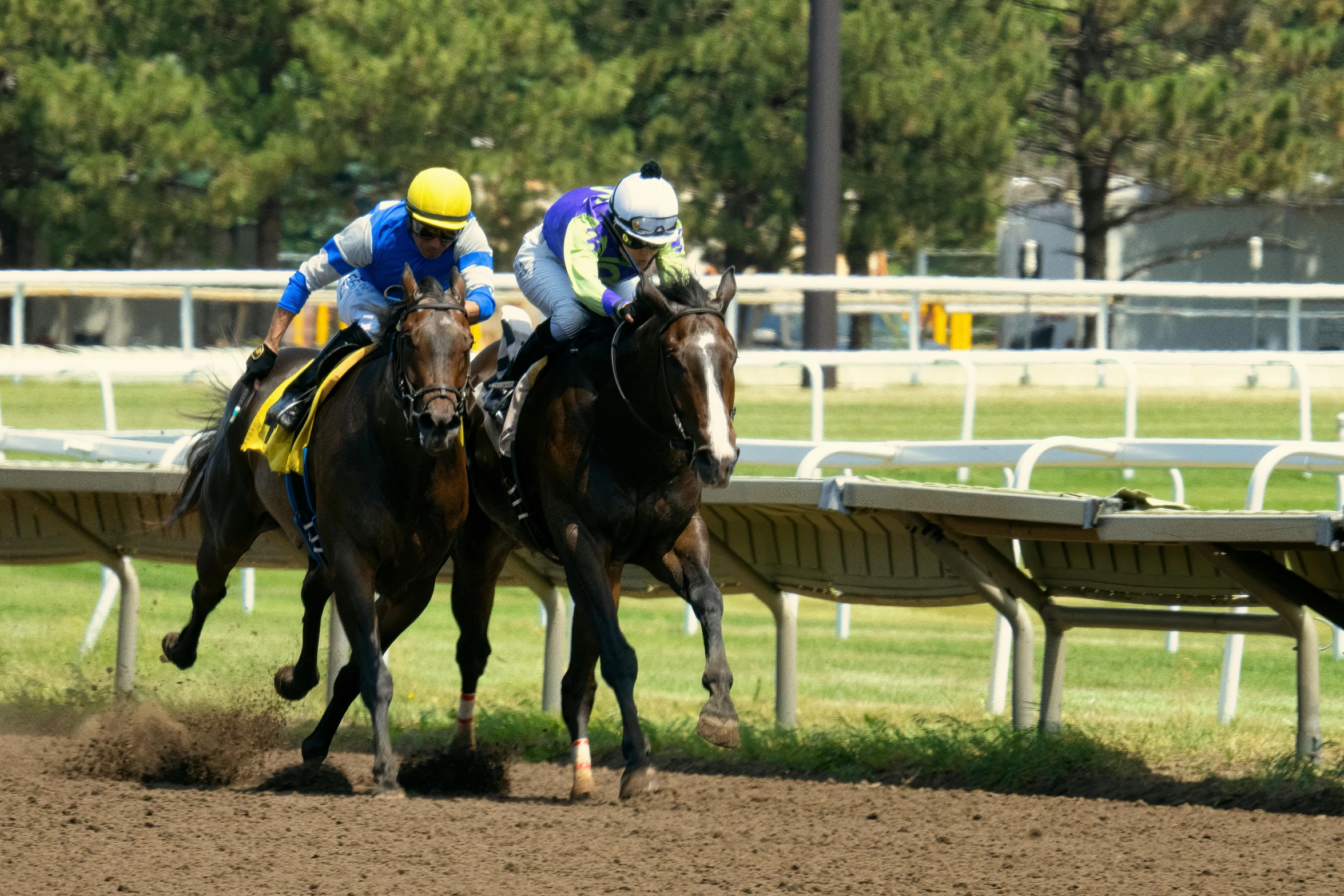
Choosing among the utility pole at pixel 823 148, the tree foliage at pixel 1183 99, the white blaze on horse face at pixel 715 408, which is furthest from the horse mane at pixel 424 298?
the tree foliage at pixel 1183 99

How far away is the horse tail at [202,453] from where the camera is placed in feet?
22.1

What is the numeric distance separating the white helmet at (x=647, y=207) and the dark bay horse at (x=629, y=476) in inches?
12.5

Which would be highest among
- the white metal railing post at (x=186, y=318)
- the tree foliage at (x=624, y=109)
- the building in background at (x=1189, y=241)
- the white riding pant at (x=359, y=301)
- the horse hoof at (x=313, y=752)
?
the tree foliage at (x=624, y=109)

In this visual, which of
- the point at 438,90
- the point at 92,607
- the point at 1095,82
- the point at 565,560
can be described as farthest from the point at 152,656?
the point at 1095,82

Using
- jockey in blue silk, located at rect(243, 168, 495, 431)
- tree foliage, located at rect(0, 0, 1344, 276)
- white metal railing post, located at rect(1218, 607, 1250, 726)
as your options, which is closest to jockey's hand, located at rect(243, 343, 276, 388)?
jockey in blue silk, located at rect(243, 168, 495, 431)

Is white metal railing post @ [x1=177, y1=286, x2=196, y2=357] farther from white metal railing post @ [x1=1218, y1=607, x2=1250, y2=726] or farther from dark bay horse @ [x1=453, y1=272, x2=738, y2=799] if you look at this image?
white metal railing post @ [x1=1218, y1=607, x2=1250, y2=726]

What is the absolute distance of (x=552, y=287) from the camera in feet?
19.5

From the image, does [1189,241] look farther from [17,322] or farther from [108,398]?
[108,398]

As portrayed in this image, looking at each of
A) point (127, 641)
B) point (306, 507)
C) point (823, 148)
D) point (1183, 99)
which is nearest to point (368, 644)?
point (306, 507)

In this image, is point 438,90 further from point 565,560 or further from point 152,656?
point 565,560

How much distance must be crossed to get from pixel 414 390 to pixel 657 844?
1521mm

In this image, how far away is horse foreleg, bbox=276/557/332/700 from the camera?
6383 mm

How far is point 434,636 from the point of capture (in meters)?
9.19

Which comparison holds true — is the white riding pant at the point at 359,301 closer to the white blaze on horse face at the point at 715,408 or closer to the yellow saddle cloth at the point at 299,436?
the yellow saddle cloth at the point at 299,436
